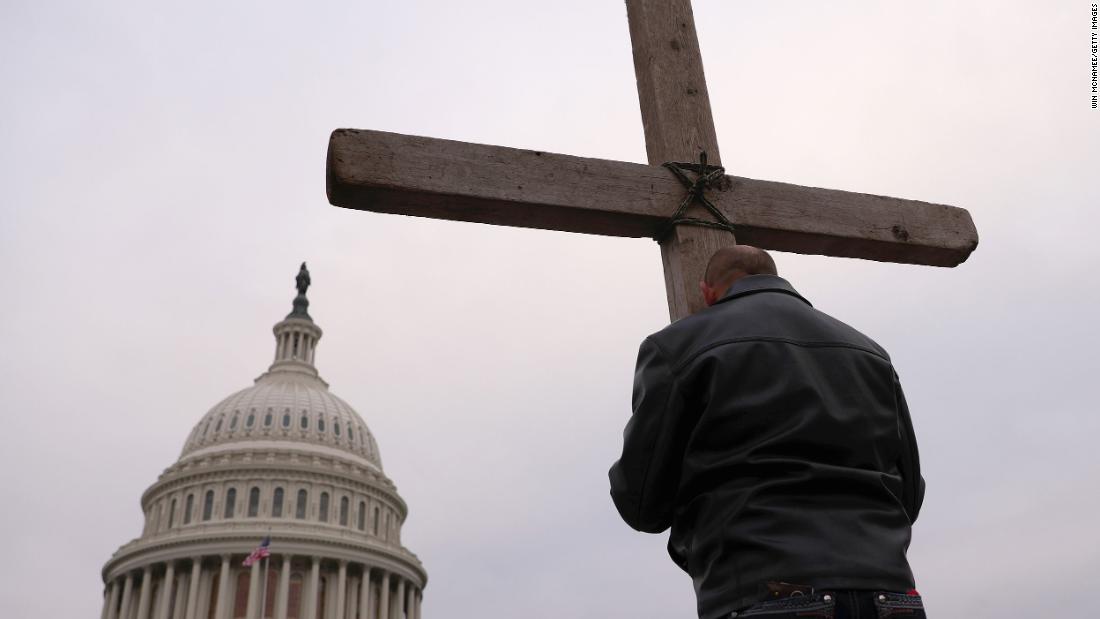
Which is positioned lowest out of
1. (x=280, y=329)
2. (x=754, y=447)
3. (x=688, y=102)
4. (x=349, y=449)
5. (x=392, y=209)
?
(x=754, y=447)

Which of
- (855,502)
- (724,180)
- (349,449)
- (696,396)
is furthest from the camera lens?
(349,449)

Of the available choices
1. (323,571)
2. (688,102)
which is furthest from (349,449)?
(688,102)

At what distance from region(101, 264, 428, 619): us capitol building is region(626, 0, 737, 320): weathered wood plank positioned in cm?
7187

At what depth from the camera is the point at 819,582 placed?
96.5 inches

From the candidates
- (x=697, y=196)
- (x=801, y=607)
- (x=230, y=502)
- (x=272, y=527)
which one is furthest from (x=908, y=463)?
(x=230, y=502)

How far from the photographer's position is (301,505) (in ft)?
254

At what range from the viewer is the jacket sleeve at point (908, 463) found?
3.03m

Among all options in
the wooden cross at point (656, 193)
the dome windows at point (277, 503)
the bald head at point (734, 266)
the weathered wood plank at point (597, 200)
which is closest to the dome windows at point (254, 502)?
the dome windows at point (277, 503)

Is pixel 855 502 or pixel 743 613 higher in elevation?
pixel 855 502

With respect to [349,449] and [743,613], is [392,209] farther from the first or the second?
[349,449]

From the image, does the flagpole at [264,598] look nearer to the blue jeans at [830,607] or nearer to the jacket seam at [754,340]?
the jacket seam at [754,340]

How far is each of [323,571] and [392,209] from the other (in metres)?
76.1

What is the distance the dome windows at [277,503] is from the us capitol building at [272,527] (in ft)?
0.27

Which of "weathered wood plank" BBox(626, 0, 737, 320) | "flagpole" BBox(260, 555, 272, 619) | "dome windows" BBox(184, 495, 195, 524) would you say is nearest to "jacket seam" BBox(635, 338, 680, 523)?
"weathered wood plank" BBox(626, 0, 737, 320)
